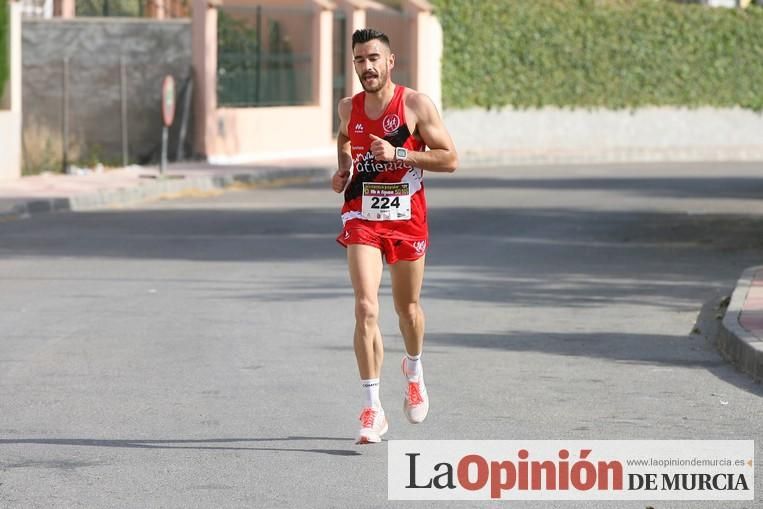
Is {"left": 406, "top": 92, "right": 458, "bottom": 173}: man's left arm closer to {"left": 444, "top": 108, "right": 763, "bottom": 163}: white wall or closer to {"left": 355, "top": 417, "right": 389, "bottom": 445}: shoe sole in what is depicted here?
{"left": 355, "top": 417, "right": 389, "bottom": 445}: shoe sole

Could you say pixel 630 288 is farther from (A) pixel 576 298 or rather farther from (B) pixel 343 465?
(B) pixel 343 465

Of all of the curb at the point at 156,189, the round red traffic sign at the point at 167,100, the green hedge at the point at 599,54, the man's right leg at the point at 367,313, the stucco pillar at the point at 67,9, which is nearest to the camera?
the man's right leg at the point at 367,313

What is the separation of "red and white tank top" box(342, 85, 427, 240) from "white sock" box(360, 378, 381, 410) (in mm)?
692

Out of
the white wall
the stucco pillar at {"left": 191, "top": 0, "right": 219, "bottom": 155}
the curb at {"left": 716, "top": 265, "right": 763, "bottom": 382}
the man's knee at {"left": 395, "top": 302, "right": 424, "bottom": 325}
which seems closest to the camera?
the man's knee at {"left": 395, "top": 302, "right": 424, "bottom": 325}

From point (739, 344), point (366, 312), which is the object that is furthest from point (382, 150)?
point (739, 344)

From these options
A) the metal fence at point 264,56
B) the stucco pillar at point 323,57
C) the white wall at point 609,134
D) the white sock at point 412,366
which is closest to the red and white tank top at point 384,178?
the white sock at point 412,366

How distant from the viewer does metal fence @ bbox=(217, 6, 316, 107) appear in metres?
33.3

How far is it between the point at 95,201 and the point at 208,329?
12.1 metres

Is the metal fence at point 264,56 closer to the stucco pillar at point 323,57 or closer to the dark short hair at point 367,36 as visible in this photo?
the stucco pillar at point 323,57

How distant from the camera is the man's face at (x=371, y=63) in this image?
8289 millimetres

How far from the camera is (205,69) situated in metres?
32.6

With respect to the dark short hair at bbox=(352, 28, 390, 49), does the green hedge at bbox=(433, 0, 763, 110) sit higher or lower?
lower

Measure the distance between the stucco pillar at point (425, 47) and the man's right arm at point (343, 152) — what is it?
3151 cm

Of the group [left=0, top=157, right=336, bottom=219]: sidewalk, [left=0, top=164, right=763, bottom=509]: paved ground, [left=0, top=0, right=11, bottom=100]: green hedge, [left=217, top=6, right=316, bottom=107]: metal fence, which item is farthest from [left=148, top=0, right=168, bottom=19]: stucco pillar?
[left=0, top=164, right=763, bottom=509]: paved ground
